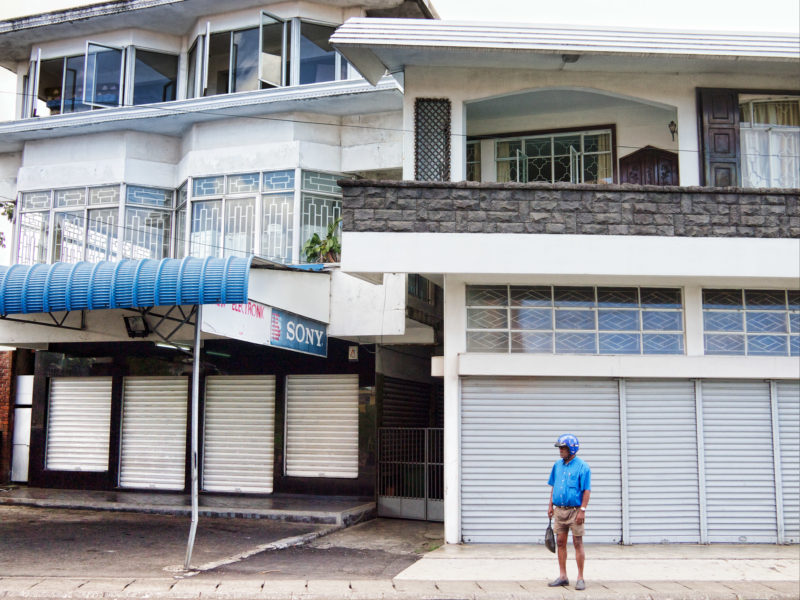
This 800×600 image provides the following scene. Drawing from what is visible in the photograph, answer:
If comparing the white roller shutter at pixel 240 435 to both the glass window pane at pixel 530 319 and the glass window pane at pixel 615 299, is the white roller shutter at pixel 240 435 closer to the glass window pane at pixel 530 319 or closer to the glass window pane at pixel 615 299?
the glass window pane at pixel 530 319

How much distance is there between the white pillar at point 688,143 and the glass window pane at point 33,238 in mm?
12512

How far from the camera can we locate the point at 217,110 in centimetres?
1575

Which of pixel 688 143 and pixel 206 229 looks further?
pixel 206 229

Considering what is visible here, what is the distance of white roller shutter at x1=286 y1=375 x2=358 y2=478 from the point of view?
1527cm

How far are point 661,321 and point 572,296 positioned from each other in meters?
1.31

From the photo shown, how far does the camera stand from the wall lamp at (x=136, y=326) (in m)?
12.3

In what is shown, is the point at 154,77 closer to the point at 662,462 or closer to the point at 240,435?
the point at 240,435

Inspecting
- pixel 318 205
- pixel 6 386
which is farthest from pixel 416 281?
pixel 6 386

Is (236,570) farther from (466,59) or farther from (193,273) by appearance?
(466,59)

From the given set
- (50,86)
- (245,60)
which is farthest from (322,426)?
(50,86)

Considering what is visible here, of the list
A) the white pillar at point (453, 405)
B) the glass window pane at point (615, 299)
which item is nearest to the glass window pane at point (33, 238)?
the white pillar at point (453, 405)

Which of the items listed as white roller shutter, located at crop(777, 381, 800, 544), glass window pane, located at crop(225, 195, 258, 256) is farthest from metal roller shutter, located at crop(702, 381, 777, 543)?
glass window pane, located at crop(225, 195, 258, 256)

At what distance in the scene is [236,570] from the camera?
934cm

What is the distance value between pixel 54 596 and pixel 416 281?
806 centimetres
